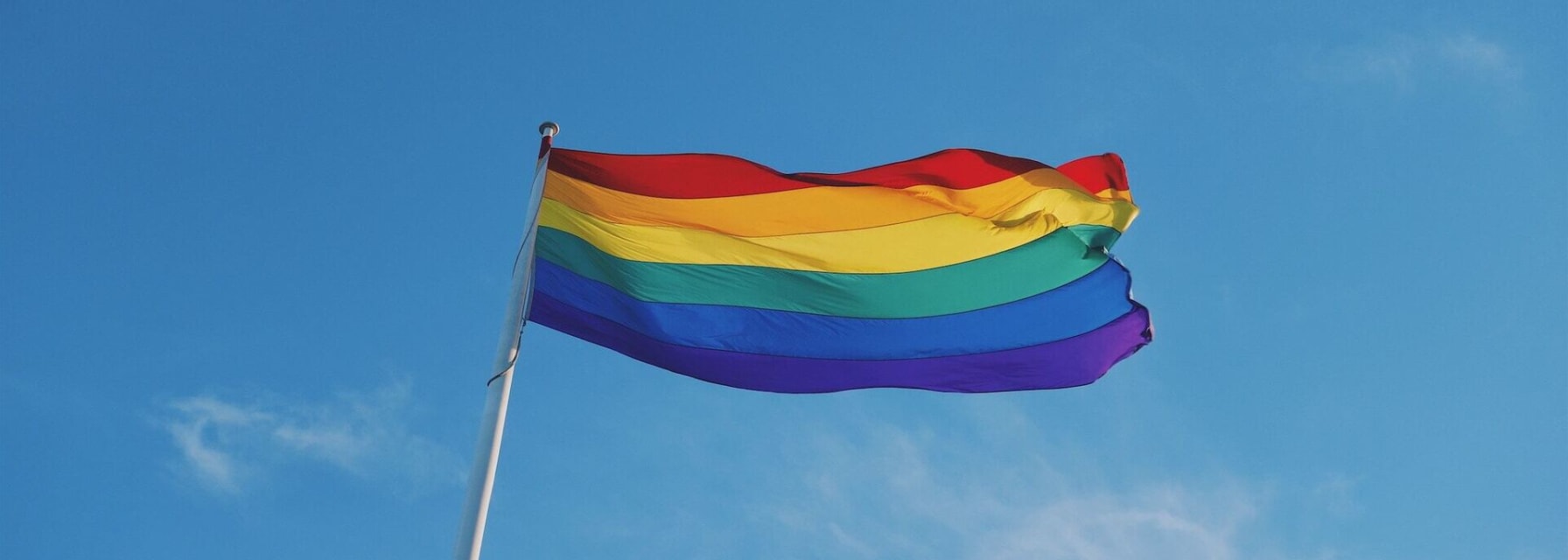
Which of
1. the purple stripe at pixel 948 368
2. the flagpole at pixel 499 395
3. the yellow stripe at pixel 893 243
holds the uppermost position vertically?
the yellow stripe at pixel 893 243

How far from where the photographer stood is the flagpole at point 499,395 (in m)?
10.0

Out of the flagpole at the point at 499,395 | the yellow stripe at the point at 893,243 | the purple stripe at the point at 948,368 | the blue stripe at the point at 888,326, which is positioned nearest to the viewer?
the flagpole at the point at 499,395

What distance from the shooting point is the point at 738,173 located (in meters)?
13.8

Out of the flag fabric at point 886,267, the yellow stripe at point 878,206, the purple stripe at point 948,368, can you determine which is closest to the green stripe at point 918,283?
the flag fabric at point 886,267

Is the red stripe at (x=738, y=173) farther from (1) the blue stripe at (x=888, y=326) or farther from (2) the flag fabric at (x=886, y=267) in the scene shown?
(1) the blue stripe at (x=888, y=326)

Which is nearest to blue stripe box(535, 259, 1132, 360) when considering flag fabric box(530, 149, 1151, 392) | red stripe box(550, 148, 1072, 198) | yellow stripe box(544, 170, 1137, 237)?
flag fabric box(530, 149, 1151, 392)

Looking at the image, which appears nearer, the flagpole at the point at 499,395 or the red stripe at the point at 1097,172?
the flagpole at the point at 499,395

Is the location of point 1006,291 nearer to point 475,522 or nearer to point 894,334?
point 894,334

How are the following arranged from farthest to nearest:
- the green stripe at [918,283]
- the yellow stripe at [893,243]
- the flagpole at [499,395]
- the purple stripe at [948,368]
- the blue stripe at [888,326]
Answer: the yellow stripe at [893,243] < the green stripe at [918,283] < the purple stripe at [948,368] < the blue stripe at [888,326] < the flagpole at [499,395]

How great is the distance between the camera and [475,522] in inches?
394

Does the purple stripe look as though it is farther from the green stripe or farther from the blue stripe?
the green stripe

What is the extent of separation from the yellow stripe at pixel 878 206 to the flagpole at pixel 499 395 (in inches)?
68.7

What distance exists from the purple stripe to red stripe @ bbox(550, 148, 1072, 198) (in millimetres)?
1405

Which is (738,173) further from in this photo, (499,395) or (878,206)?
(499,395)
